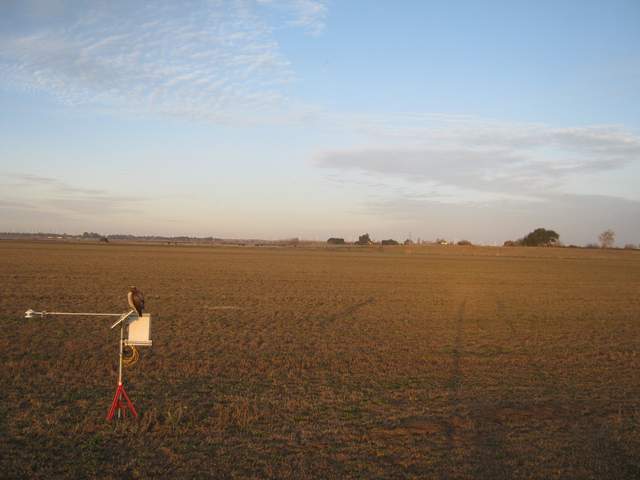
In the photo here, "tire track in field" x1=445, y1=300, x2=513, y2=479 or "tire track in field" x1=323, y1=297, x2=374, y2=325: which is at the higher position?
"tire track in field" x1=323, y1=297, x2=374, y2=325

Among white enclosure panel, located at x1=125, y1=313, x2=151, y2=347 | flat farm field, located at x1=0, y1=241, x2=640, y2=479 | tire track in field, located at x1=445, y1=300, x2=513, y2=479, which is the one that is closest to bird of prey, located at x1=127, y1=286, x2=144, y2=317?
white enclosure panel, located at x1=125, y1=313, x2=151, y2=347

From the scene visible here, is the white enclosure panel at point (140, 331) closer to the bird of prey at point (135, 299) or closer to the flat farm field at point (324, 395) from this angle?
the bird of prey at point (135, 299)

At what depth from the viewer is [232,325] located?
16.0 m

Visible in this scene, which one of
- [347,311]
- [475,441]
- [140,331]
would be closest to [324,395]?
[475,441]

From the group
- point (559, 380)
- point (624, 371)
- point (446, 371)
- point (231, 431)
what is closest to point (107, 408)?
point (231, 431)

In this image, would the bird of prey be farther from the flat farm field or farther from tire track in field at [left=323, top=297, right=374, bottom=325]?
tire track in field at [left=323, top=297, right=374, bottom=325]

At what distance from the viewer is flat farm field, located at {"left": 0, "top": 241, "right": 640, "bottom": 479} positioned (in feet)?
20.7

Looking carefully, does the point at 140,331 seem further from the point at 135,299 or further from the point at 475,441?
the point at 475,441

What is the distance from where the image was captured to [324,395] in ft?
29.6

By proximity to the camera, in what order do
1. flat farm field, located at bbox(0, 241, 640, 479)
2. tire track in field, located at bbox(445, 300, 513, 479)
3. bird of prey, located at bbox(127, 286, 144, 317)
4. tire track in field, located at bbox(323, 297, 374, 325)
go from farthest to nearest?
tire track in field, located at bbox(323, 297, 374, 325) < bird of prey, located at bbox(127, 286, 144, 317) < flat farm field, located at bbox(0, 241, 640, 479) < tire track in field, located at bbox(445, 300, 513, 479)

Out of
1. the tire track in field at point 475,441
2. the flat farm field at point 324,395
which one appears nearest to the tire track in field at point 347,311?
the flat farm field at point 324,395

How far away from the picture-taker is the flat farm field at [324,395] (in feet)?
20.7

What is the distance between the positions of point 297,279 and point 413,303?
12488mm

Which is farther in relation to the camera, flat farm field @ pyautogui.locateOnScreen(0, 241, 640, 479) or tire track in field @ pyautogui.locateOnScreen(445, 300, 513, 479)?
flat farm field @ pyautogui.locateOnScreen(0, 241, 640, 479)
